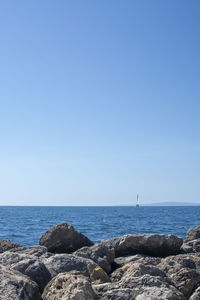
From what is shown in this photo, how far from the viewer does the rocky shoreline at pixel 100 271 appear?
616 centimetres

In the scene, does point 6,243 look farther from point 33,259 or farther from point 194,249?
point 194,249

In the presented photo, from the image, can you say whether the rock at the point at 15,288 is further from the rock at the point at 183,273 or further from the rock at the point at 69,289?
the rock at the point at 183,273

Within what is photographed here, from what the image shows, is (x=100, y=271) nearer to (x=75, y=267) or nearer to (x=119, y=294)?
(x=75, y=267)

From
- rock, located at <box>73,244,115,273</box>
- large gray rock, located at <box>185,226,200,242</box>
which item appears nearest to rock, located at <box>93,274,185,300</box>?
rock, located at <box>73,244,115,273</box>

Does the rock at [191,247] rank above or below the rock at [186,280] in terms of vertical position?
above

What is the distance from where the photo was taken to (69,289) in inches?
237

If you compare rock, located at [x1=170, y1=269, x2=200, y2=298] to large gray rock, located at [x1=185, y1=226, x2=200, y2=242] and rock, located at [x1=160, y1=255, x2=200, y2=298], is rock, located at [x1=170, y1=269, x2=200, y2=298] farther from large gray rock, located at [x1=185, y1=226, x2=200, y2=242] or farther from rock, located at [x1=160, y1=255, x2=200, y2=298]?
large gray rock, located at [x1=185, y1=226, x2=200, y2=242]

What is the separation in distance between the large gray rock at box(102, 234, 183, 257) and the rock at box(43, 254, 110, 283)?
3.16 meters

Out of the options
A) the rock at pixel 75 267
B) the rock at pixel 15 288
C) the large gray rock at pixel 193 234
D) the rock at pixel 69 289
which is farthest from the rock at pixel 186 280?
the large gray rock at pixel 193 234

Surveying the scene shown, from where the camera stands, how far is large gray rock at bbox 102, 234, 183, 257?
12094 millimetres

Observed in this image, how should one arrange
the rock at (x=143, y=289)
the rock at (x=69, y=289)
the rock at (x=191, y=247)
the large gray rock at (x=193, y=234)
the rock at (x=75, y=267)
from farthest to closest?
1. the large gray rock at (x=193, y=234)
2. the rock at (x=191, y=247)
3. the rock at (x=75, y=267)
4. the rock at (x=143, y=289)
5. the rock at (x=69, y=289)

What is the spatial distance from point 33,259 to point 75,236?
178 inches

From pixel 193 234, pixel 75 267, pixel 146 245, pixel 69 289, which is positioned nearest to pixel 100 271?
pixel 75 267

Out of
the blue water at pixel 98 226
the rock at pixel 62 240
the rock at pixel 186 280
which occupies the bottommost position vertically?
the blue water at pixel 98 226
